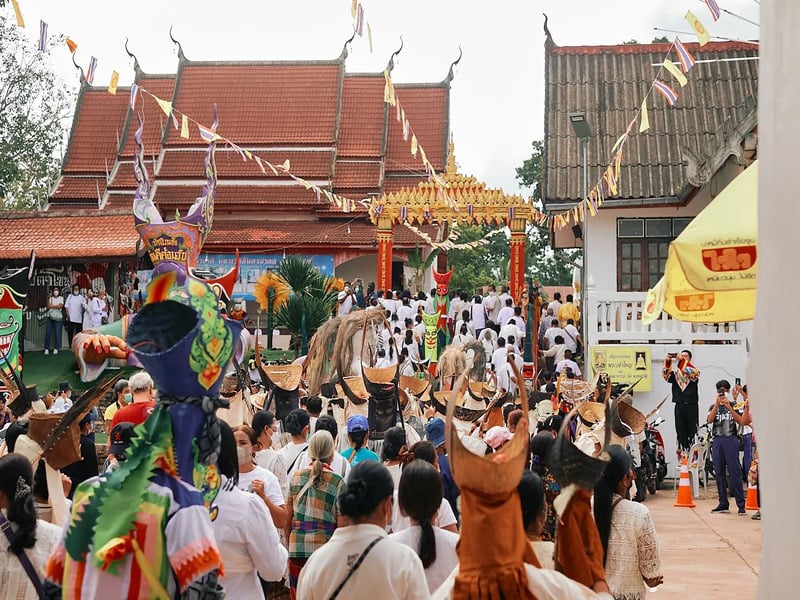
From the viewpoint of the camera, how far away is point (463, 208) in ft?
89.4

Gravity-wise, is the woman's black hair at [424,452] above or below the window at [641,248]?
below

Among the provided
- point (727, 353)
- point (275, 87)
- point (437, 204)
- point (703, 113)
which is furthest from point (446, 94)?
point (727, 353)

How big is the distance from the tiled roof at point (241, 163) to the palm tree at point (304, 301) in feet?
23.4

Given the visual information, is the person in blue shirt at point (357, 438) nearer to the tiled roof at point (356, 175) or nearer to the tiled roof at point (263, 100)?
the tiled roof at point (356, 175)

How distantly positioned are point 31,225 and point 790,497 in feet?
84.2

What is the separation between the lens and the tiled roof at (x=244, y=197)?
32.8 meters

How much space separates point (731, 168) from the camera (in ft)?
64.5

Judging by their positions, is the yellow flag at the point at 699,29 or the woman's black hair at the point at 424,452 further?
the yellow flag at the point at 699,29

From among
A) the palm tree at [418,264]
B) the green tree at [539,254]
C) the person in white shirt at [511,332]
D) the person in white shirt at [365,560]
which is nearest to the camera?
the person in white shirt at [365,560]

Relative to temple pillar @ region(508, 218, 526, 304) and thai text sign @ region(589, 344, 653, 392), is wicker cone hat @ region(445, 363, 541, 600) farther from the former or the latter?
temple pillar @ region(508, 218, 526, 304)

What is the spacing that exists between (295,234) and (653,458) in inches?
699

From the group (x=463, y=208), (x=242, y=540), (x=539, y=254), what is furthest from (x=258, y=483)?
(x=539, y=254)

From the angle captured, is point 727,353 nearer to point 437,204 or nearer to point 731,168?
point 731,168

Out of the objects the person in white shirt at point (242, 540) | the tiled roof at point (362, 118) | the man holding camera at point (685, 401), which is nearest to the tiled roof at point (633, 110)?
the man holding camera at point (685, 401)
